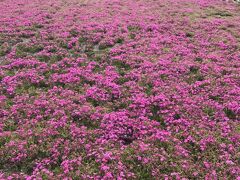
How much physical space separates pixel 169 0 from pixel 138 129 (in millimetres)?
28489

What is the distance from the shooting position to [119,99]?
15445 millimetres

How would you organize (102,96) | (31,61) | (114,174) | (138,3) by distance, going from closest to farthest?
(114,174)
(102,96)
(31,61)
(138,3)

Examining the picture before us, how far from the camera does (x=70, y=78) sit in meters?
17.1

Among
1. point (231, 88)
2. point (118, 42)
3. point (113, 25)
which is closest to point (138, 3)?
point (113, 25)

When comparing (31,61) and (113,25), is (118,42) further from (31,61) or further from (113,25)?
(31,61)

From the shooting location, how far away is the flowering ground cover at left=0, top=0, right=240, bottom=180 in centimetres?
1131

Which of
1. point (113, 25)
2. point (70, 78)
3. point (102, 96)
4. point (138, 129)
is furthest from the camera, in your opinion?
point (113, 25)

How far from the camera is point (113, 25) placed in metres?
26.5

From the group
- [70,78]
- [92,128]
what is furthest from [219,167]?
[70,78]

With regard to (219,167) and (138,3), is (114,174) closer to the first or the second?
(219,167)

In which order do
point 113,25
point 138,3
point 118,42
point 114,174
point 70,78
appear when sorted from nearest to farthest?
point 114,174
point 70,78
point 118,42
point 113,25
point 138,3

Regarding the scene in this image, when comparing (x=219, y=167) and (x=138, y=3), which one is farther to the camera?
(x=138, y=3)

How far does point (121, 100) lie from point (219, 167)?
6.14 meters

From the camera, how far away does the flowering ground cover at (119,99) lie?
37.1 ft
